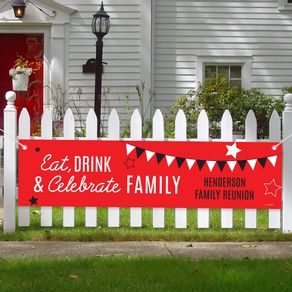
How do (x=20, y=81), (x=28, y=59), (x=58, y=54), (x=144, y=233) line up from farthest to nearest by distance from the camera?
1. (x=28, y=59)
2. (x=58, y=54)
3. (x=20, y=81)
4. (x=144, y=233)

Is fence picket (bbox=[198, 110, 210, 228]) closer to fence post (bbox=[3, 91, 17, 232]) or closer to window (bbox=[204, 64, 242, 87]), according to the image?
fence post (bbox=[3, 91, 17, 232])

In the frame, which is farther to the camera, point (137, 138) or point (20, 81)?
point (20, 81)

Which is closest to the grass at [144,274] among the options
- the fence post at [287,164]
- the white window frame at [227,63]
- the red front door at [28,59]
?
the fence post at [287,164]

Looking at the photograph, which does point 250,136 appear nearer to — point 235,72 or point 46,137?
point 46,137

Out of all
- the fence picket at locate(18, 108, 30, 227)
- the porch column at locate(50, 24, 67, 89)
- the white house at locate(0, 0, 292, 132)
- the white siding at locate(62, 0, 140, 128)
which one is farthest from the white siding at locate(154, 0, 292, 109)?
the fence picket at locate(18, 108, 30, 227)

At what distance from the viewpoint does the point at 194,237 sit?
683 centimetres

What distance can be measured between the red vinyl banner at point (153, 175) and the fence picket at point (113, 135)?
63 millimetres

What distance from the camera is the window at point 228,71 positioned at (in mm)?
14266

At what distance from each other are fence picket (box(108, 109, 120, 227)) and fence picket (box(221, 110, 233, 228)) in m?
1.04

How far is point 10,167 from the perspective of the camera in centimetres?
695

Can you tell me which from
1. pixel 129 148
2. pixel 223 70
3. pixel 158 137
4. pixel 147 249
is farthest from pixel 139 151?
pixel 223 70

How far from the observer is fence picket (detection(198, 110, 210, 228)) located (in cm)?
695

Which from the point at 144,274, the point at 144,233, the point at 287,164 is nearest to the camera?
the point at 144,274

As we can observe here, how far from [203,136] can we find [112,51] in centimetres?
705
